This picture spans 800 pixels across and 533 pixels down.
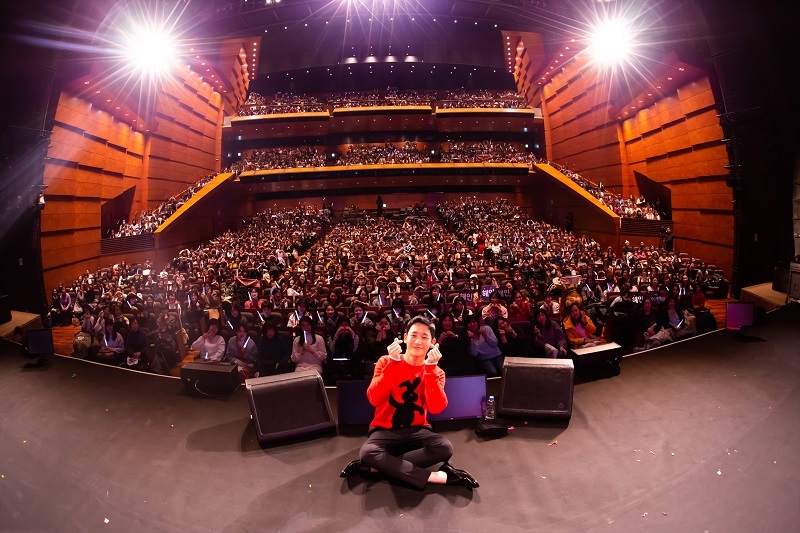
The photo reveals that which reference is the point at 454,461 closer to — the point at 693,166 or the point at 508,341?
the point at 508,341

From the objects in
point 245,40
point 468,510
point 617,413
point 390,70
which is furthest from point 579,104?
point 468,510

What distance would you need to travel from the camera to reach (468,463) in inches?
115

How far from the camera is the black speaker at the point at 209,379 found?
4.05m

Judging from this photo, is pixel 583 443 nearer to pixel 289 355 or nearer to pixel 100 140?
pixel 289 355

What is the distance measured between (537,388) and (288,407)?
82.3 inches

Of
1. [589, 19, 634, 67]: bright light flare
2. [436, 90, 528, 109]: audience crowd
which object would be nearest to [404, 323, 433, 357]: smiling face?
[589, 19, 634, 67]: bright light flare

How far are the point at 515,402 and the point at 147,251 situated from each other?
50.3 ft

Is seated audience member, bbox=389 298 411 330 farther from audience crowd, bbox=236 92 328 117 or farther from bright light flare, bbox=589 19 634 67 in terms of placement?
audience crowd, bbox=236 92 328 117

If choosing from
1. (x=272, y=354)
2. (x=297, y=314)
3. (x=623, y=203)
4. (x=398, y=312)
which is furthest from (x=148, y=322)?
(x=623, y=203)

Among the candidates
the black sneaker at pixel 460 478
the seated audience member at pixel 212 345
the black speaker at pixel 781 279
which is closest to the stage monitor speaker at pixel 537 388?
the black sneaker at pixel 460 478

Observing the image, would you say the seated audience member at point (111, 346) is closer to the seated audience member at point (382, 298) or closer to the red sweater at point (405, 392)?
the seated audience member at point (382, 298)

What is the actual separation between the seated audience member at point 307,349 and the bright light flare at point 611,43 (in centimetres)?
1369

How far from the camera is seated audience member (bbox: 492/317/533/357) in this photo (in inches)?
187

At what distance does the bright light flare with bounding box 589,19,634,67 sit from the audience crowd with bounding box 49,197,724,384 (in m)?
6.72
